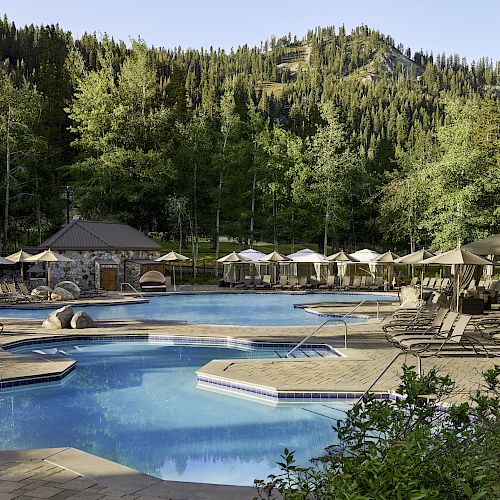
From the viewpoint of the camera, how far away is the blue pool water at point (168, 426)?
246 inches

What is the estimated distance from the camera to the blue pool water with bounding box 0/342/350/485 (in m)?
6.25

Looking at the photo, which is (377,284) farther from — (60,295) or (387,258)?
(60,295)

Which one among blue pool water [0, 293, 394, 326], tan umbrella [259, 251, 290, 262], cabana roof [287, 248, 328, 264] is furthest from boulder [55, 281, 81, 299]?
cabana roof [287, 248, 328, 264]

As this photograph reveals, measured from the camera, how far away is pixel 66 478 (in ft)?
15.1

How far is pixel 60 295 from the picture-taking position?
2381cm

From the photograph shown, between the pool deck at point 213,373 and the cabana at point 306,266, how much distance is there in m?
11.8

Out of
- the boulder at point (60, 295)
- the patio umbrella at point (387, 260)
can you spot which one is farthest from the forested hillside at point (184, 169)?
the boulder at point (60, 295)

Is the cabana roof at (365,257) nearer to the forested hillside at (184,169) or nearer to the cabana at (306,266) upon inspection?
the cabana at (306,266)

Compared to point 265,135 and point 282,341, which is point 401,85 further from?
point 282,341

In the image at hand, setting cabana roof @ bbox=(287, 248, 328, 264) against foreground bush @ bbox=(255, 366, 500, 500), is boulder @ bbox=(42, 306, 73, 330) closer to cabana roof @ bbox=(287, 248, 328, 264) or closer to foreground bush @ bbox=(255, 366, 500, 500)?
foreground bush @ bbox=(255, 366, 500, 500)

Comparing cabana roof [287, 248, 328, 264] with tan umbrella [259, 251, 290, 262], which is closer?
tan umbrella [259, 251, 290, 262]

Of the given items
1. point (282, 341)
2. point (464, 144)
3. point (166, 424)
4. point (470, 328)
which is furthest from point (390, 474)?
point (464, 144)

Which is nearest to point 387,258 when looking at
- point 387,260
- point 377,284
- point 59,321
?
point 387,260

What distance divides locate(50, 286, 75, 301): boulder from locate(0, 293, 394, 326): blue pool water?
225cm
